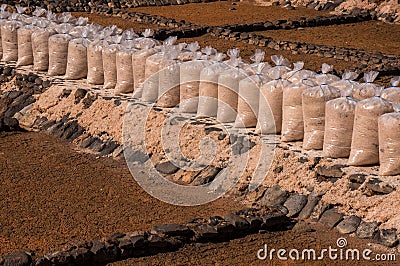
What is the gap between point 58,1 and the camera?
20.8 m

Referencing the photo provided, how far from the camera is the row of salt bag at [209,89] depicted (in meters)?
9.93

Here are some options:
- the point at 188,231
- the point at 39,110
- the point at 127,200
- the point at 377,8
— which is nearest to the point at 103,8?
the point at 377,8

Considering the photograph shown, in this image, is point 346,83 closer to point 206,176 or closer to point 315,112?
point 315,112

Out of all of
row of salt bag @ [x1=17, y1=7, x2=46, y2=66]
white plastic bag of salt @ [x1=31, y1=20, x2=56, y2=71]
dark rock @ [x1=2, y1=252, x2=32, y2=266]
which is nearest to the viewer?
dark rock @ [x1=2, y1=252, x2=32, y2=266]

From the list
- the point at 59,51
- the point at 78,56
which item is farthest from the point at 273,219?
the point at 59,51

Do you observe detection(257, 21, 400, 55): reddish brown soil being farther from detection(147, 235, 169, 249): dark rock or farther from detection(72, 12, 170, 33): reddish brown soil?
detection(147, 235, 169, 249): dark rock

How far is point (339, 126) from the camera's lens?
28.1 feet

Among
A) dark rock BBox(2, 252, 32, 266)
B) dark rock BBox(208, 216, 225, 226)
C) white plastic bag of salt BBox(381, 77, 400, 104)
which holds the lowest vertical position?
dark rock BBox(208, 216, 225, 226)

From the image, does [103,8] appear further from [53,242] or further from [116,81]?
[53,242]

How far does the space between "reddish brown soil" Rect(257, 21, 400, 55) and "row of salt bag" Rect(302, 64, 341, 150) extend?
6855 mm

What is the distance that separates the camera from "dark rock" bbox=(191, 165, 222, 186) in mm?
9023

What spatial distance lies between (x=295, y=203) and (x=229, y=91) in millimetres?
2003

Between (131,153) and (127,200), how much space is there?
1313 mm

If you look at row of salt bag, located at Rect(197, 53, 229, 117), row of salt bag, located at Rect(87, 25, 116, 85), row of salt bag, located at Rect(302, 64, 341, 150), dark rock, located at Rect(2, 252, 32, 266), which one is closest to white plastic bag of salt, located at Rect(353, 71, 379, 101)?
row of salt bag, located at Rect(302, 64, 341, 150)
